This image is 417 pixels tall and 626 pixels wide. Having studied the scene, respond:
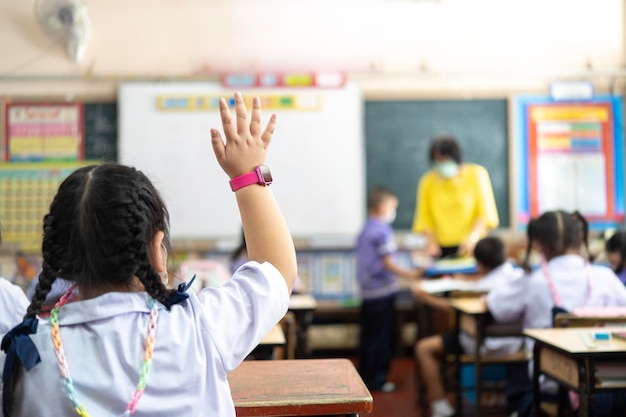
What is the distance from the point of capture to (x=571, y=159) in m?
6.07

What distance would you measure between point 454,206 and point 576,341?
3.02 metres

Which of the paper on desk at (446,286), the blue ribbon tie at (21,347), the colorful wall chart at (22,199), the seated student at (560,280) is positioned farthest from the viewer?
the colorful wall chart at (22,199)

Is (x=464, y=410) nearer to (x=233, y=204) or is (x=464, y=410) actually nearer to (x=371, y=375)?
(x=371, y=375)

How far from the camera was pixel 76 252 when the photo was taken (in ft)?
3.40

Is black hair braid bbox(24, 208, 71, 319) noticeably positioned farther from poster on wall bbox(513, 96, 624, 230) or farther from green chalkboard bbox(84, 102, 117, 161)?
poster on wall bbox(513, 96, 624, 230)

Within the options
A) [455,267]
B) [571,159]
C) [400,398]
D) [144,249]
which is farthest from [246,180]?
[571,159]

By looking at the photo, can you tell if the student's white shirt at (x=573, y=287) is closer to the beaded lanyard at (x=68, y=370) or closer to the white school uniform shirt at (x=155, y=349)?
the white school uniform shirt at (x=155, y=349)

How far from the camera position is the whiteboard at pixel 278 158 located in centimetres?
581

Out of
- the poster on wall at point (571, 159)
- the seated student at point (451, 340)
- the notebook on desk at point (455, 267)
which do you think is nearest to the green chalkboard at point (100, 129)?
the notebook on desk at point (455, 267)

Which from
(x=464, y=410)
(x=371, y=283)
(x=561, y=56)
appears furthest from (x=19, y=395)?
(x=561, y=56)

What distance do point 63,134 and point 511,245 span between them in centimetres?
367

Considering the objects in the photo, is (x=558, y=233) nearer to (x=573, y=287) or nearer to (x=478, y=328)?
(x=573, y=287)

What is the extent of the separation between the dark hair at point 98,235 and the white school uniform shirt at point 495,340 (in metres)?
2.66

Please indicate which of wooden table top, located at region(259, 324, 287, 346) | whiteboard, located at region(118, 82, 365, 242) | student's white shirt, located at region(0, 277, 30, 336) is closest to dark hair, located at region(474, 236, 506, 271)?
wooden table top, located at region(259, 324, 287, 346)
